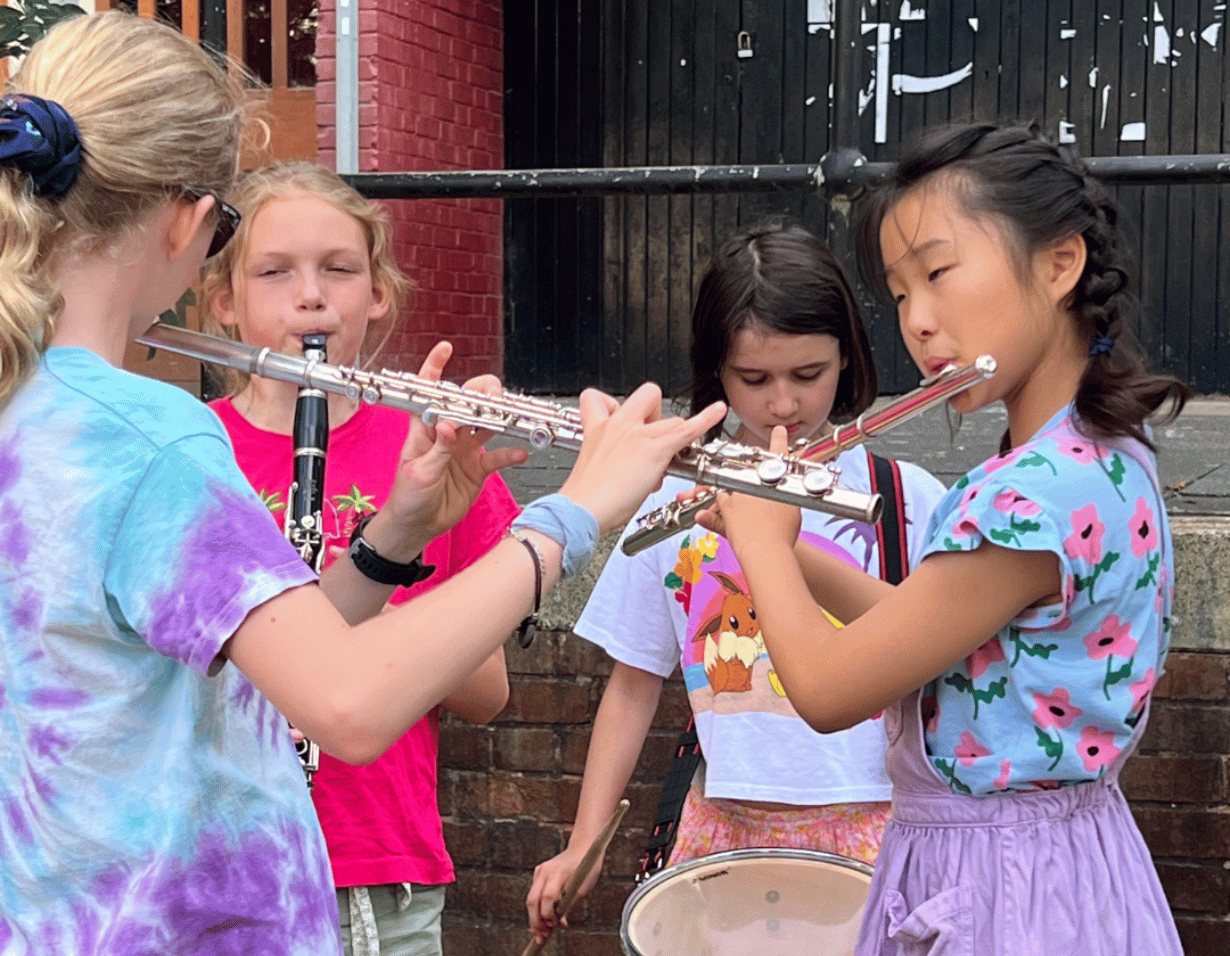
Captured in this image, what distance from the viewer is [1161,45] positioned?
6.29 metres

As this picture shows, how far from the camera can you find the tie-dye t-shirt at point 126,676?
1.26 metres

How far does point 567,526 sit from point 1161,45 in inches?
227

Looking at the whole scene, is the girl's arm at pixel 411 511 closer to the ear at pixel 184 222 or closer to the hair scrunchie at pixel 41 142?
the ear at pixel 184 222

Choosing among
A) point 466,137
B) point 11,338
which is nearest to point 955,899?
point 11,338

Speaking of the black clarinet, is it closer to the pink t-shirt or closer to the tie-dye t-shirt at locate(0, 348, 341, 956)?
the pink t-shirt

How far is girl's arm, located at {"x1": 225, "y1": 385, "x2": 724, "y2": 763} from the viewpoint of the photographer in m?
1.24

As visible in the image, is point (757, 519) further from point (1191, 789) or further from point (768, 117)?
point (768, 117)

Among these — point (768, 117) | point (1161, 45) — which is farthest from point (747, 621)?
point (1161, 45)

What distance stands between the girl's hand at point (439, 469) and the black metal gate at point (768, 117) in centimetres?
461

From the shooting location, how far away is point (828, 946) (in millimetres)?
1925

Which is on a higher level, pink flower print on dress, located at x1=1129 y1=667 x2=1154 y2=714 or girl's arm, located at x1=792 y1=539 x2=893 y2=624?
girl's arm, located at x1=792 y1=539 x2=893 y2=624

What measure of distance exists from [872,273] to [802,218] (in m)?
4.84

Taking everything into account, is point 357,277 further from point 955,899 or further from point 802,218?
point 802,218

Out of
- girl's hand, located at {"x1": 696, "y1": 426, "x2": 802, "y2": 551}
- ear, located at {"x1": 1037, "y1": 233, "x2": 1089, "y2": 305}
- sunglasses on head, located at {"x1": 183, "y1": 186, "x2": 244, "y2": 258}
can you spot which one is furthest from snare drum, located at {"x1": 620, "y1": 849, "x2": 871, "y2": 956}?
sunglasses on head, located at {"x1": 183, "y1": 186, "x2": 244, "y2": 258}
